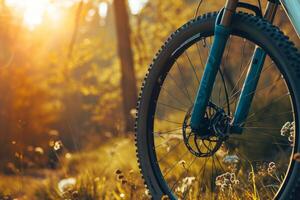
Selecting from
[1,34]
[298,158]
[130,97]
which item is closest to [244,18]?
[298,158]

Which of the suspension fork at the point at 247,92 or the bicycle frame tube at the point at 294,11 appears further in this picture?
the suspension fork at the point at 247,92

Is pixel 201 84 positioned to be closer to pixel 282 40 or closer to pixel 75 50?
pixel 282 40

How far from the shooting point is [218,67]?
2.92 metres

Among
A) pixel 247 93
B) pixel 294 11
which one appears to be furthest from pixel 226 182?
pixel 294 11

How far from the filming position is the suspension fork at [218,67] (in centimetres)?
284

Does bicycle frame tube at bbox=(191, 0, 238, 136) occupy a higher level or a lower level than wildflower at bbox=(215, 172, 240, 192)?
higher

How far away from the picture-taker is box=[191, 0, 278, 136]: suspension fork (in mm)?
2838

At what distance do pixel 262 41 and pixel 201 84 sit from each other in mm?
432

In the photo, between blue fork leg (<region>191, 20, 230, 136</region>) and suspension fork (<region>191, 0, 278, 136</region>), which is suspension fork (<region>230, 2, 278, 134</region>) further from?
blue fork leg (<region>191, 20, 230, 136</region>)

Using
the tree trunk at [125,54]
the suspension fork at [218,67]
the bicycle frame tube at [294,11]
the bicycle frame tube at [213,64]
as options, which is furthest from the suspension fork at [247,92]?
the tree trunk at [125,54]

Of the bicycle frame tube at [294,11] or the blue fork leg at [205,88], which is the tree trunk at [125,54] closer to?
the blue fork leg at [205,88]

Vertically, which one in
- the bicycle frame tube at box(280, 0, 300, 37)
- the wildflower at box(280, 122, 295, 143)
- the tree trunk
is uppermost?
the tree trunk

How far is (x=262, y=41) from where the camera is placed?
8.67 ft

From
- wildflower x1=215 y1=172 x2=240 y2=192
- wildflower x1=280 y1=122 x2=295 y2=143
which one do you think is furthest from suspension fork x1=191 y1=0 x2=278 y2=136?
wildflower x1=215 y1=172 x2=240 y2=192
